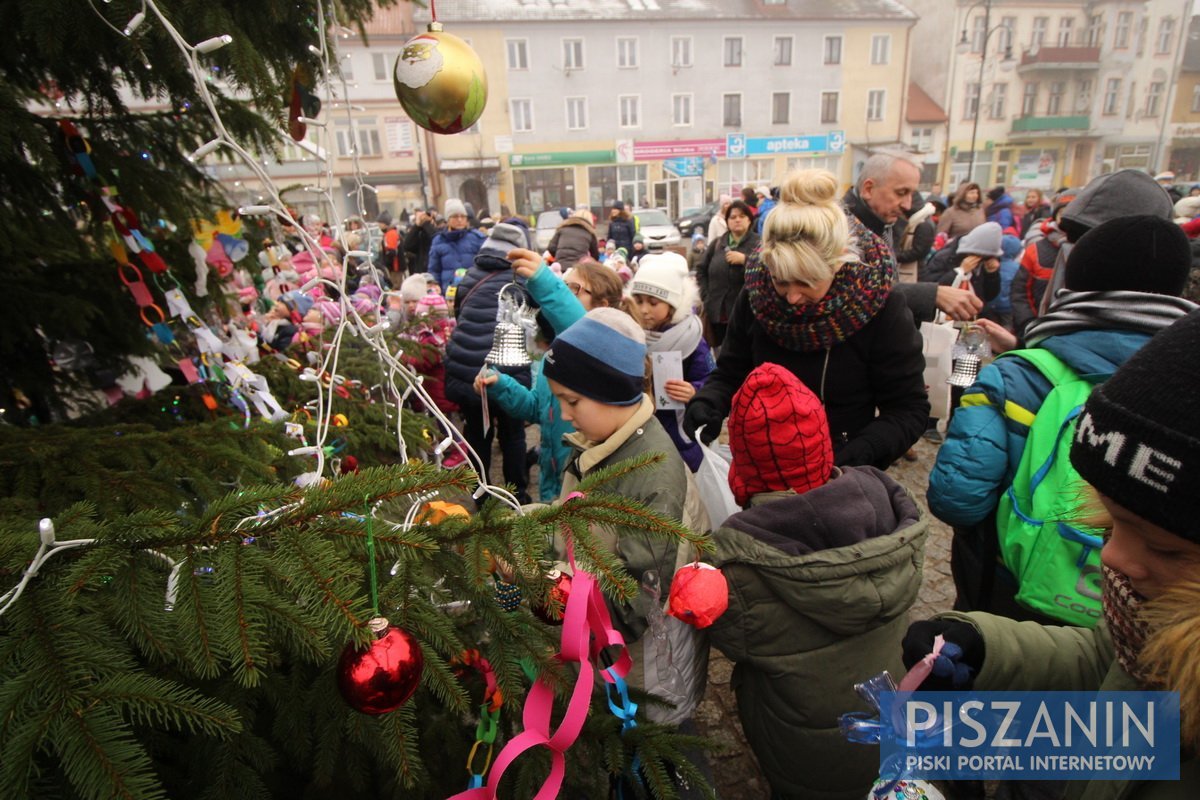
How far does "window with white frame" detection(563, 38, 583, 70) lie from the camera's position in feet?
92.5

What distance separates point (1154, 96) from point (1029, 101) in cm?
710

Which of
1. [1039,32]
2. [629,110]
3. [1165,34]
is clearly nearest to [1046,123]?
[1039,32]

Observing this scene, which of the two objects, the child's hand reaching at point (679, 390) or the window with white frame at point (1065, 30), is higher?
the window with white frame at point (1065, 30)

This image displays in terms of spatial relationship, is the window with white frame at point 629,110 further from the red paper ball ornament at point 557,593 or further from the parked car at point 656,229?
the red paper ball ornament at point 557,593

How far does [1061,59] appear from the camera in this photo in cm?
3198

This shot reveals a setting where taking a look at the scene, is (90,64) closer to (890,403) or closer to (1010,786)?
(890,403)

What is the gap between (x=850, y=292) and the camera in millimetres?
2111

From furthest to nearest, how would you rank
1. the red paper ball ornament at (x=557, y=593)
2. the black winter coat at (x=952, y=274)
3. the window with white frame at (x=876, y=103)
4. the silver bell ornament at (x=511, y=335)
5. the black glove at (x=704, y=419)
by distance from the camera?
the window with white frame at (x=876, y=103) < the black winter coat at (x=952, y=274) < the silver bell ornament at (x=511, y=335) < the black glove at (x=704, y=419) < the red paper ball ornament at (x=557, y=593)

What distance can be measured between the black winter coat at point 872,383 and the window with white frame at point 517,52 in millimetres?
30213

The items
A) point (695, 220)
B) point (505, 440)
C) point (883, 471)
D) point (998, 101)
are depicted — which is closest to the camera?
point (883, 471)

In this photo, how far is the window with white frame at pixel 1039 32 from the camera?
32375 mm

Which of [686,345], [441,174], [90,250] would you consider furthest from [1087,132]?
[90,250]

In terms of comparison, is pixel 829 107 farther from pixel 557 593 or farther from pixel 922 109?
pixel 557 593

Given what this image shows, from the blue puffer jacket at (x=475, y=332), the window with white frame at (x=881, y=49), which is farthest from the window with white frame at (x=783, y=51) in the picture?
the blue puffer jacket at (x=475, y=332)
